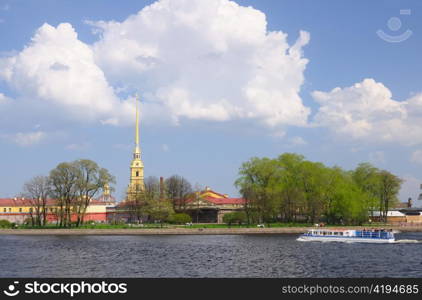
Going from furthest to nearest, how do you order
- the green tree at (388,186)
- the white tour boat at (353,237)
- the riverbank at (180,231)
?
the green tree at (388,186)
the riverbank at (180,231)
the white tour boat at (353,237)

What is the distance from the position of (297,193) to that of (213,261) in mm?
64478

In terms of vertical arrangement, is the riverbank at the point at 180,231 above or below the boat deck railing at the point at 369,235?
below

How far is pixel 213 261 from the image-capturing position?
58094 mm

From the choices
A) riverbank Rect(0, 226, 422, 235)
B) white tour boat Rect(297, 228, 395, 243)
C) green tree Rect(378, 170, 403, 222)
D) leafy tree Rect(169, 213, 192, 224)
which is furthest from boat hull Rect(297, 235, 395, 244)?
green tree Rect(378, 170, 403, 222)

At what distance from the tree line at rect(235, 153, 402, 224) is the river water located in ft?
135

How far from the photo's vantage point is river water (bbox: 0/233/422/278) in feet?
162

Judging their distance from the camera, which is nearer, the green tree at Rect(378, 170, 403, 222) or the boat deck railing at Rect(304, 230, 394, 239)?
the boat deck railing at Rect(304, 230, 394, 239)

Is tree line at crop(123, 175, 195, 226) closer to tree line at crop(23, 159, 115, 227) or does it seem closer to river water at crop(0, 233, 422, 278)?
tree line at crop(23, 159, 115, 227)

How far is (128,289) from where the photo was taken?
104 ft

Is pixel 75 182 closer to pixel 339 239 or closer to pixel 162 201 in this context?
pixel 162 201

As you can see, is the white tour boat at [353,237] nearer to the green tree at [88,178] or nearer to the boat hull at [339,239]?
the boat hull at [339,239]

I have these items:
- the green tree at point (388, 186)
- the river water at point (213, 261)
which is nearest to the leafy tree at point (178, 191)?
the green tree at point (388, 186)

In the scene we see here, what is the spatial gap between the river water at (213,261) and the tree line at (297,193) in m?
41.1

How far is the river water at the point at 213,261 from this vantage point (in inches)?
1949
